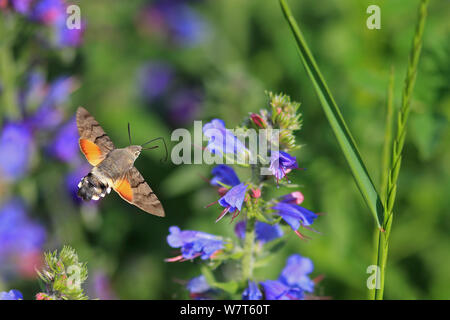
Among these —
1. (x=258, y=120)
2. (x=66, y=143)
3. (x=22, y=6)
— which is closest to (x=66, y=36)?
(x=22, y=6)

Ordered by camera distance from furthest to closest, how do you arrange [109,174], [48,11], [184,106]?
1. [184,106]
2. [48,11]
3. [109,174]

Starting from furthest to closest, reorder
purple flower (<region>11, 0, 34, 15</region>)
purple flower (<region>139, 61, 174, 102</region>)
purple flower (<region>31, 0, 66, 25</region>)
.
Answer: purple flower (<region>139, 61, 174, 102</region>) < purple flower (<region>31, 0, 66, 25</region>) < purple flower (<region>11, 0, 34, 15</region>)

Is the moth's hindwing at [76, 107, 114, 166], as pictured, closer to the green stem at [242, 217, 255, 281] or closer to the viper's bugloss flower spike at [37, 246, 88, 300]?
the viper's bugloss flower spike at [37, 246, 88, 300]

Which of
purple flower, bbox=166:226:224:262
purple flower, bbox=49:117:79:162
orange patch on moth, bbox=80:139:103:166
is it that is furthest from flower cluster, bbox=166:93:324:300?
purple flower, bbox=49:117:79:162

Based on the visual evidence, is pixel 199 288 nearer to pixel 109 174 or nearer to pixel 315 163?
pixel 109 174

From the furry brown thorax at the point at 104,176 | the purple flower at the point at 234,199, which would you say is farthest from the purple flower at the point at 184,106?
the purple flower at the point at 234,199

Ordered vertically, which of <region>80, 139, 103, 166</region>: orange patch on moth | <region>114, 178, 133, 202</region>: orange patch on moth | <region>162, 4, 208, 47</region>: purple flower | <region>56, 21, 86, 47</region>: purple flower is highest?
<region>162, 4, 208, 47</region>: purple flower

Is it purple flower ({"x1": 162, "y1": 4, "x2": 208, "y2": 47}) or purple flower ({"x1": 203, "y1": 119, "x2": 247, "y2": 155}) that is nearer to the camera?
purple flower ({"x1": 203, "y1": 119, "x2": 247, "y2": 155})

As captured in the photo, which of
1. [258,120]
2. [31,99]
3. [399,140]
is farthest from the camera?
[31,99]
